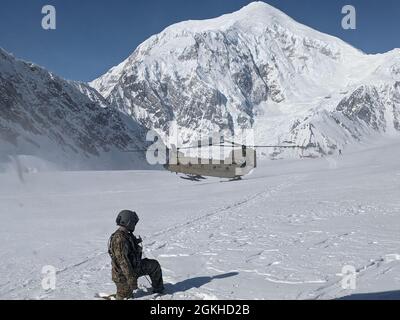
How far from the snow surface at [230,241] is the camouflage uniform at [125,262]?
0.37 meters

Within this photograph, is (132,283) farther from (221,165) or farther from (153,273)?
(221,165)

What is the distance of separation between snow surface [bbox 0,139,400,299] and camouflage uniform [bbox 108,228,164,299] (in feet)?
1.21

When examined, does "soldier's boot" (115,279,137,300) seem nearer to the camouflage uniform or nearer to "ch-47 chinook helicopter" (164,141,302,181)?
the camouflage uniform

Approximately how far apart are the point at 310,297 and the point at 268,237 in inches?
230

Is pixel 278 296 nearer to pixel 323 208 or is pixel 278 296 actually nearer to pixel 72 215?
pixel 323 208

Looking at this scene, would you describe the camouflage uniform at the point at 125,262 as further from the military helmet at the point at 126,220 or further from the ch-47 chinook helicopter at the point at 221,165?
the ch-47 chinook helicopter at the point at 221,165

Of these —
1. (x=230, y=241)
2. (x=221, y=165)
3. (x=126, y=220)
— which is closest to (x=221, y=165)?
(x=221, y=165)

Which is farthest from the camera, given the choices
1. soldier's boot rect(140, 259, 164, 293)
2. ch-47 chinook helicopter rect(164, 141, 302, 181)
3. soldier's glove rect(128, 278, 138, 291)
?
ch-47 chinook helicopter rect(164, 141, 302, 181)

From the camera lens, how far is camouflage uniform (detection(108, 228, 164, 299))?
8.81 metres

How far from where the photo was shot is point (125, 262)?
8828mm

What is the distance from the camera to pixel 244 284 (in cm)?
938

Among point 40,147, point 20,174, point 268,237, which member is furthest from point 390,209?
point 40,147

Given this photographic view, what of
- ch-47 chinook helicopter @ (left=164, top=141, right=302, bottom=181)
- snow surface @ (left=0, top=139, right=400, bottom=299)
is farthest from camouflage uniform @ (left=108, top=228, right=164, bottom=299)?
ch-47 chinook helicopter @ (left=164, top=141, right=302, bottom=181)

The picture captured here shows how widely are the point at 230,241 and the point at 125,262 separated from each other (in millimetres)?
5465
